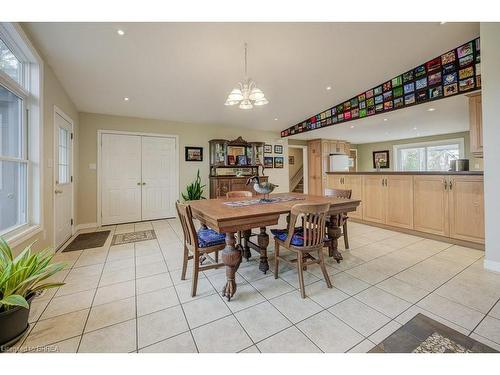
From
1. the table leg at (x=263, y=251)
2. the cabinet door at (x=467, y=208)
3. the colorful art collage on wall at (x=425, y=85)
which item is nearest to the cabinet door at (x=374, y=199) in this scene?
the cabinet door at (x=467, y=208)

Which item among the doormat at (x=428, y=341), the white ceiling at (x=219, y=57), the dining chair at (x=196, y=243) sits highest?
the white ceiling at (x=219, y=57)

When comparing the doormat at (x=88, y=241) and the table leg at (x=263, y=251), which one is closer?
the table leg at (x=263, y=251)

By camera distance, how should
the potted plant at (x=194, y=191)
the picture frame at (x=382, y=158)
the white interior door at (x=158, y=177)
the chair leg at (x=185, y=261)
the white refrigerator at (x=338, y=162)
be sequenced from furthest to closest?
the picture frame at (x=382, y=158) < the white refrigerator at (x=338, y=162) < the potted plant at (x=194, y=191) < the white interior door at (x=158, y=177) < the chair leg at (x=185, y=261)

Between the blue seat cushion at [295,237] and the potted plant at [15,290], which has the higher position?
the blue seat cushion at [295,237]

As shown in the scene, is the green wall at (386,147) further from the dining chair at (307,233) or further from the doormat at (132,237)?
the doormat at (132,237)

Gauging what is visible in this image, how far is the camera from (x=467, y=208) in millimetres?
2797

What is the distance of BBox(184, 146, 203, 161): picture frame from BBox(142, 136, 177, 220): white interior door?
0.28 meters

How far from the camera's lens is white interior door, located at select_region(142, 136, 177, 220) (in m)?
4.77

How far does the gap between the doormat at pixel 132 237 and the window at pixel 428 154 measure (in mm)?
7940

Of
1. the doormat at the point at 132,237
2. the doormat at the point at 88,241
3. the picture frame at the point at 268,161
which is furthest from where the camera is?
the picture frame at the point at 268,161

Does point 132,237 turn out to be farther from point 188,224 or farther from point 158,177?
point 188,224

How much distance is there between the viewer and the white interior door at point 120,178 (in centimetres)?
439
